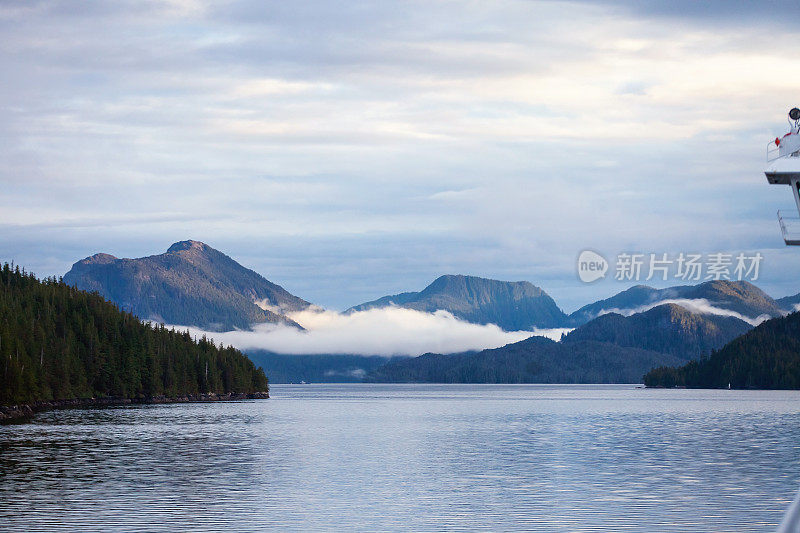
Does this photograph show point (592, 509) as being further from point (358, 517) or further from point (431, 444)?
point (431, 444)

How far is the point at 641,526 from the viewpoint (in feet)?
151

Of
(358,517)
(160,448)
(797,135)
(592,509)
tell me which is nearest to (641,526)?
(592,509)

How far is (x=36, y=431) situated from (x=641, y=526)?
92.2 m

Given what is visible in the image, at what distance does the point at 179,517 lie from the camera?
48.6 meters

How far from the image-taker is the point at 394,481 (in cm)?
6656

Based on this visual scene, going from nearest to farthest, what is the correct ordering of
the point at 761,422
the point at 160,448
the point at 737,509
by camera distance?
1. the point at 737,509
2. the point at 160,448
3. the point at 761,422

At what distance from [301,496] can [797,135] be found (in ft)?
129

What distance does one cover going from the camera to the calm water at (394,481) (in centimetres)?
4841

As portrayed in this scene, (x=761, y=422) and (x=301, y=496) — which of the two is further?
(x=761, y=422)

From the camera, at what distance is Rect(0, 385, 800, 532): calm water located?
1906 inches

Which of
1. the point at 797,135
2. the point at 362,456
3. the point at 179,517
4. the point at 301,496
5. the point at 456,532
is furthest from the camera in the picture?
the point at 362,456

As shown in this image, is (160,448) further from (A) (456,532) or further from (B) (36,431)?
(A) (456,532)

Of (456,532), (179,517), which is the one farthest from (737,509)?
(179,517)

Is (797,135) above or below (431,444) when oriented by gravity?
above
